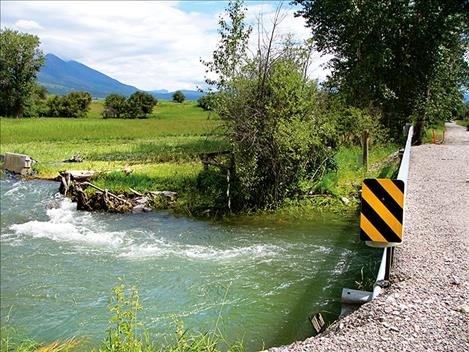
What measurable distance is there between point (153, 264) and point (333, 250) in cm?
439

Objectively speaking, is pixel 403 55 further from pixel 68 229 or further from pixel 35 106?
pixel 35 106

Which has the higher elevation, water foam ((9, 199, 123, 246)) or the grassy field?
the grassy field

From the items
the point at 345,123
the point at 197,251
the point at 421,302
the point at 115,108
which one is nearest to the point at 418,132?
the point at 345,123

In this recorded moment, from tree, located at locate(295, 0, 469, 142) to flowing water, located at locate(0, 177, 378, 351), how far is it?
40.7 feet

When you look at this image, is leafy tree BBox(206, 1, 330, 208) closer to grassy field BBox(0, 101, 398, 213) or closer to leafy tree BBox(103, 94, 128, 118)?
grassy field BBox(0, 101, 398, 213)

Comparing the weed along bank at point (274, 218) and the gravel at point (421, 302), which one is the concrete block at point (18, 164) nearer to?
the weed along bank at point (274, 218)

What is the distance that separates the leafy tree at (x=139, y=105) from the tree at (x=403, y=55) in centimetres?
4462

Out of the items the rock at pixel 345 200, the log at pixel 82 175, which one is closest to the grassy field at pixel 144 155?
the rock at pixel 345 200

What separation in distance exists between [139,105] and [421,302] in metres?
67.8

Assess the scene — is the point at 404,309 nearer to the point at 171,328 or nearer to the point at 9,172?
the point at 171,328

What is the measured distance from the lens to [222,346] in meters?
7.08

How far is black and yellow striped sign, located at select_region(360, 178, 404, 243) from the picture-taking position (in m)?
5.92

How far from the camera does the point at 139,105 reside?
7038 centimetres

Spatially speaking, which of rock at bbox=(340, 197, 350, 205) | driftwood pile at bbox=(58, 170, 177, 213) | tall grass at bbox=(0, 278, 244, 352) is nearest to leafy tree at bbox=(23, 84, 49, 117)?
driftwood pile at bbox=(58, 170, 177, 213)
